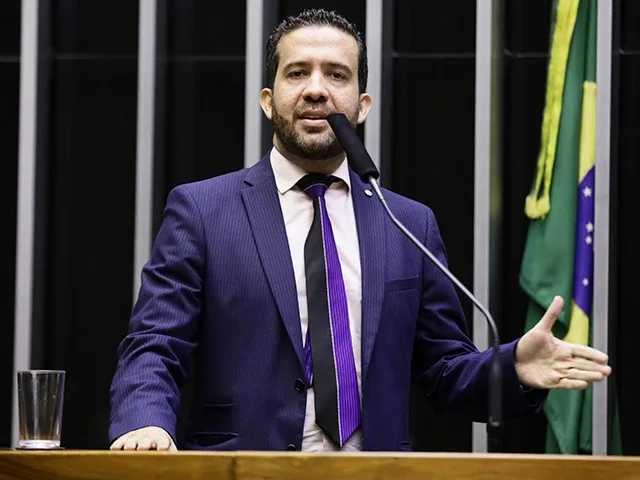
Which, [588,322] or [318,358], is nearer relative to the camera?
[318,358]

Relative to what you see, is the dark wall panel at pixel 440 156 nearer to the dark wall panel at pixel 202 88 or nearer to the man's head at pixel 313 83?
the dark wall panel at pixel 202 88

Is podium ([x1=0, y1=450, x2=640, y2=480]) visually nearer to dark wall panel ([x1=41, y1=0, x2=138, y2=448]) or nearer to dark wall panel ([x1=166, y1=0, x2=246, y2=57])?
dark wall panel ([x1=41, y1=0, x2=138, y2=448])

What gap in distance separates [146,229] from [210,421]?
1.76m

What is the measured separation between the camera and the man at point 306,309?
256cm

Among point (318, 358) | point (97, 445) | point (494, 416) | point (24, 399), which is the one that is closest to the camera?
point (494, 416)

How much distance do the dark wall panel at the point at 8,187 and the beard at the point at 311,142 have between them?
79.7 inches

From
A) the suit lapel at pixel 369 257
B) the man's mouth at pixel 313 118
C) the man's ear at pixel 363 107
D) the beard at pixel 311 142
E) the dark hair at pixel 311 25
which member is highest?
the dark hair at pixel 311 25

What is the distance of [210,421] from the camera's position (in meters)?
2.64

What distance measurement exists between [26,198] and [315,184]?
6.09ft

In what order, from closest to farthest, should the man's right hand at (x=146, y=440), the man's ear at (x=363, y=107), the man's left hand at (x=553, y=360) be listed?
the man's right hand at (x=146, y=440) < the man's left hand at (x=553, y=360) < the man's ear at (x=363, y=107)

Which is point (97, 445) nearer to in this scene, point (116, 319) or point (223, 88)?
point (116, 319)

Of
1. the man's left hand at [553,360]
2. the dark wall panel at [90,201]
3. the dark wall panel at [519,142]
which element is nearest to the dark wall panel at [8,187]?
the dark wall panel at [90,201]

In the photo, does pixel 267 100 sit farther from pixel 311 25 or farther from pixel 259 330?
pixel 259 330

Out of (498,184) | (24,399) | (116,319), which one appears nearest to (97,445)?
(116,319)
